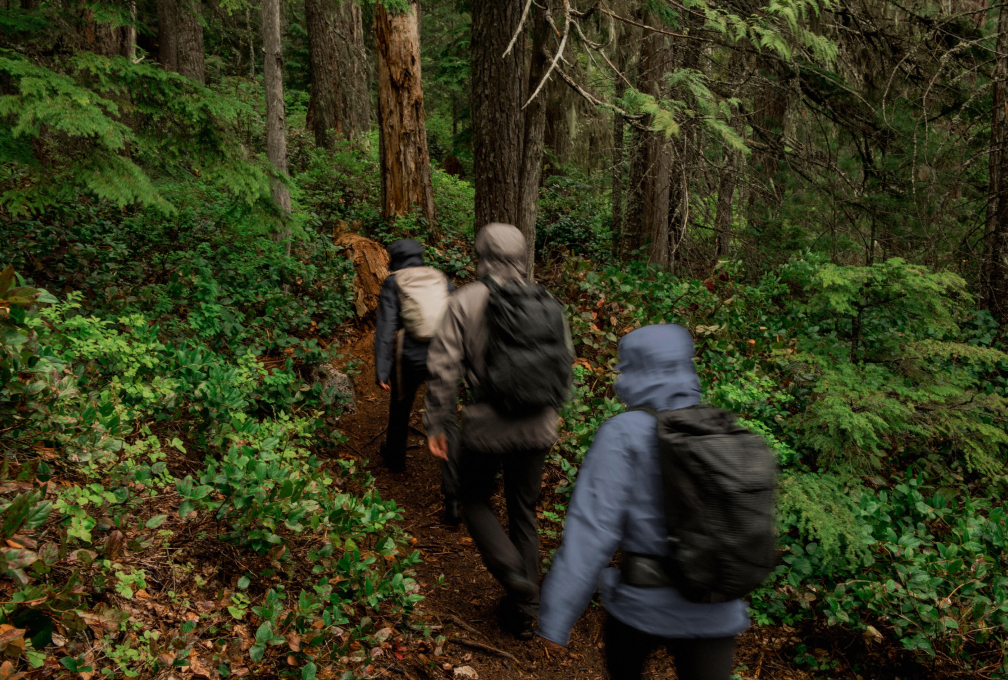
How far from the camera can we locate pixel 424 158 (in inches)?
382

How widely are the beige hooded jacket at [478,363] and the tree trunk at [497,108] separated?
4211mm

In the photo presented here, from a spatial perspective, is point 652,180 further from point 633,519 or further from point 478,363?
point 633,519

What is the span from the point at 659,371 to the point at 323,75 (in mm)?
14215

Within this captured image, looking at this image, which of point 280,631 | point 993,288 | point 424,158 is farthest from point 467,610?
point 993,288

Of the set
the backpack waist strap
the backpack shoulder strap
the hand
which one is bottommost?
the hand

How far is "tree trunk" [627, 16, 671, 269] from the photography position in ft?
30.6

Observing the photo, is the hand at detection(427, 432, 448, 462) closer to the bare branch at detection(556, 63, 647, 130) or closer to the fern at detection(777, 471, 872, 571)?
the fern at detection(777, 471, 872, 571)

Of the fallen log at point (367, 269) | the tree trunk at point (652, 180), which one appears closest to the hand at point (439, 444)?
the fallen log at point (367, 269)

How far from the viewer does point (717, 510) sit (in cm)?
189

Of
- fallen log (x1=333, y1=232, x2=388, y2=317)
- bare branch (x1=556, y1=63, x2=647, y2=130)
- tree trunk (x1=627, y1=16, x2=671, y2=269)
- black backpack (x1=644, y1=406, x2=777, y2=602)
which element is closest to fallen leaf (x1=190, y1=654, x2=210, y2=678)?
black backpack (x1=644, y1=406, x2=777, y2=602)

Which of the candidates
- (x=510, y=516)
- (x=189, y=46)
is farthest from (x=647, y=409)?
(x=189, y=46)

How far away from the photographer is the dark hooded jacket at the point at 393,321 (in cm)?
484

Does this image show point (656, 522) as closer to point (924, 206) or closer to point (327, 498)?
point (327, 498)

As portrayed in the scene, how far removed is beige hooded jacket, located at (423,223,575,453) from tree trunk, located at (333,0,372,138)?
1209 centimetres
